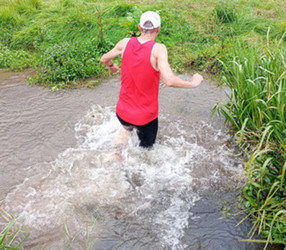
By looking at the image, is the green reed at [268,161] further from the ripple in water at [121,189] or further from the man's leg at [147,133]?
the man's leg at [147,133]

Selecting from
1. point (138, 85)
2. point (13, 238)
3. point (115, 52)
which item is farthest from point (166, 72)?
point (13, 238)

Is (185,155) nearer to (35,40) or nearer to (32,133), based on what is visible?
(32,133)

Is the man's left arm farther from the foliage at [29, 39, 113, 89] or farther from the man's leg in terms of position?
the foliage at [29, 39, 113, 89]

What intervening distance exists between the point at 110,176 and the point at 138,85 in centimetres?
121

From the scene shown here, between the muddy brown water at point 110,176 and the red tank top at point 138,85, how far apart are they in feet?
2.31

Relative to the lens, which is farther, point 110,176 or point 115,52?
point 110,176

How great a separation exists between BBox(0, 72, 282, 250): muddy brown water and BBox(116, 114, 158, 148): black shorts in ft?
0.82

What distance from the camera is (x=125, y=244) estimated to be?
274 centimetres

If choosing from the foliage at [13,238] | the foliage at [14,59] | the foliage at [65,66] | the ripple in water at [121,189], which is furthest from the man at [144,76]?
the foliage at [14,59]

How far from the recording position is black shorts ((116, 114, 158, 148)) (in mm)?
3287

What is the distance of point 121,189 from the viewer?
3.34 metres

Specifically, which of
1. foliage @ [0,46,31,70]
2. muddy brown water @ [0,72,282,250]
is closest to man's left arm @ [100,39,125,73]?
muddy brown water @ [0,72,282,250]

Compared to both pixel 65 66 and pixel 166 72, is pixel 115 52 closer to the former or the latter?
pixel 166 72

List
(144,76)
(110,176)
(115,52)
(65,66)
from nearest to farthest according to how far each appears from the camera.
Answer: (144,76) → (115,52) → (110,176) → (65,66)
